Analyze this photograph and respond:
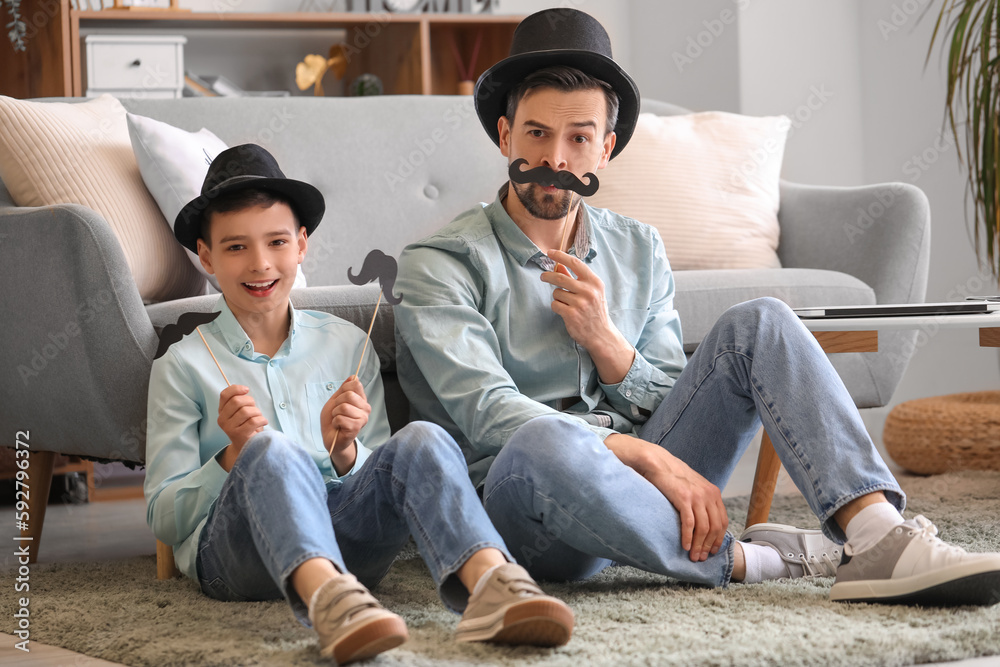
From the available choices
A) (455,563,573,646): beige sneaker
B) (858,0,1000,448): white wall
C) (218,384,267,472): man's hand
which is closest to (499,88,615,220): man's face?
(218,384,267,472): man's hand

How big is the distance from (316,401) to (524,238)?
0.38m

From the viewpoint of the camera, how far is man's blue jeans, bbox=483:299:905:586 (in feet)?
3.98

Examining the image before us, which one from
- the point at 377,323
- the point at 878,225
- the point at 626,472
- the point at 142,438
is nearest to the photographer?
the point at 626,472

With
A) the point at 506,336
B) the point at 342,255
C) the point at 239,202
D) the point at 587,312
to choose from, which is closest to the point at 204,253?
the point at 239,202

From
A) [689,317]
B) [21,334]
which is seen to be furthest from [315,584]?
[689,317]

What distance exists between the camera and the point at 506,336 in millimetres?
1483

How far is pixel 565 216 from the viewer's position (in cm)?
152

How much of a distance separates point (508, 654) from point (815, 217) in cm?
176

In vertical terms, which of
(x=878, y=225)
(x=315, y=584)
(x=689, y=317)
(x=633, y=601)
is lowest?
(x=633, y=601)

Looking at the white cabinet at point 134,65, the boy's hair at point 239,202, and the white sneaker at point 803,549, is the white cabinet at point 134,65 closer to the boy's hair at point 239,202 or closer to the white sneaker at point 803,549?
the boy's hair at point 239,202

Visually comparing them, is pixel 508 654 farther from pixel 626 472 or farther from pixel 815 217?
pixel 815 217

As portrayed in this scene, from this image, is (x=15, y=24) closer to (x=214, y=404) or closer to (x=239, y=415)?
(x=214, y=404)

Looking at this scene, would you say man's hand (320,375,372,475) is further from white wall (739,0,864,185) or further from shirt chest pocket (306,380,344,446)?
white wall (739,0,864,185)

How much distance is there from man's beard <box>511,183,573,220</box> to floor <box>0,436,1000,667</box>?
0.82 meters
